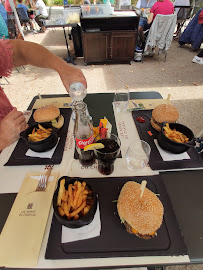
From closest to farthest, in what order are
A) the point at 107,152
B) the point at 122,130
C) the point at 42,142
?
1. the point at 107,152
2. the point at 42,142
3. the point at 122,130

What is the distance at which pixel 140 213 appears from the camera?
2.37 feet

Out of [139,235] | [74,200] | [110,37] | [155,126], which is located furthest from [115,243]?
[110,37]

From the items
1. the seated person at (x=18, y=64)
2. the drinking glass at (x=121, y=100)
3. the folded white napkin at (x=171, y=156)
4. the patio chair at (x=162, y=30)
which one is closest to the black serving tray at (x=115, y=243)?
the folded white napkin at (x=171, y=156)

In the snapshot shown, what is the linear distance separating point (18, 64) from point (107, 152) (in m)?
1.25

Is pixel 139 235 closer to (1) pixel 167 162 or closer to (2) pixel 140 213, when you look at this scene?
(2) pixel 140 213

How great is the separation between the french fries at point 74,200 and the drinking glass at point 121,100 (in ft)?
3.00

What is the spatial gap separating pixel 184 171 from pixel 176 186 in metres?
0.13

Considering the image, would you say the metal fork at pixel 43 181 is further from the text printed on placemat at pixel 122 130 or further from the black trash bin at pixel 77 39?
the black trash bin at pixel 77 39

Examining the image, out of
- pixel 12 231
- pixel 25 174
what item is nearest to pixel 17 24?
pixel 25 174

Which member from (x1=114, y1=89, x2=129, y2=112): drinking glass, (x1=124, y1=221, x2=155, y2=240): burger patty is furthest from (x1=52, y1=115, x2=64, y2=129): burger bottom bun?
(x1=124, y1=221, x2=155, y2=240): burger patty

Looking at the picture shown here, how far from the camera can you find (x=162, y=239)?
0.73m

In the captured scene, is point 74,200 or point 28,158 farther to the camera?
point 28,158

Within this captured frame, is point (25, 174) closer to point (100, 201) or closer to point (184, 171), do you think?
point (100, 201)

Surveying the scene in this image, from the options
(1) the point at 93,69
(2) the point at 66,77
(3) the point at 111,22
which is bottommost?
(1) the point at 93,69
